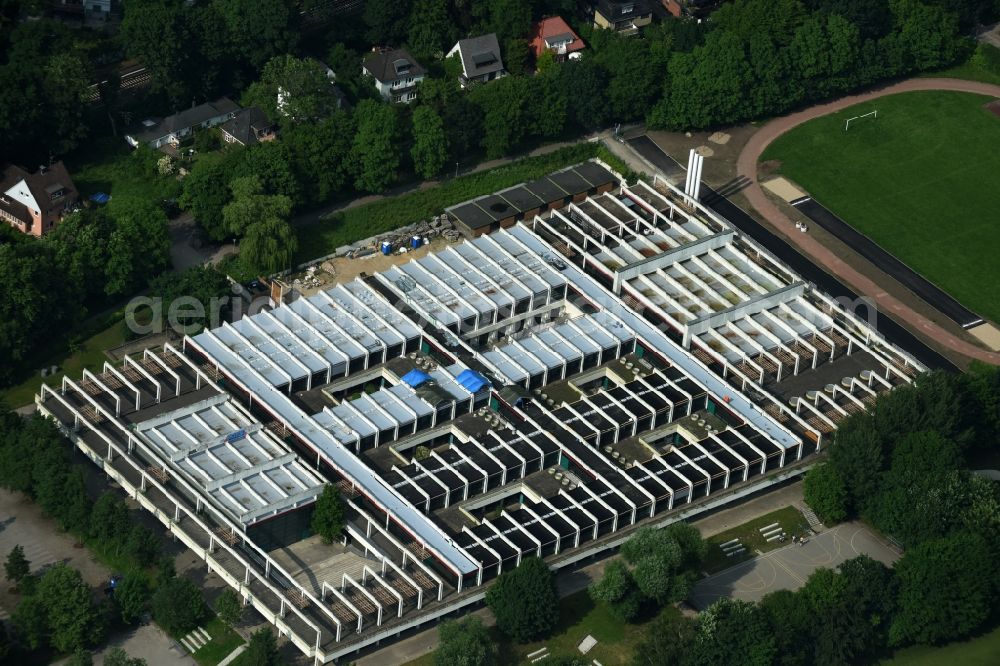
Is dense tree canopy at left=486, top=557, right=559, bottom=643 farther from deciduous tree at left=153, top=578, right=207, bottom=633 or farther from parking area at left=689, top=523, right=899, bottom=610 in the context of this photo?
deciduous tree at left=153, top=578, right=207, bottom=633

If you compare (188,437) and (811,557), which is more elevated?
(188,437)

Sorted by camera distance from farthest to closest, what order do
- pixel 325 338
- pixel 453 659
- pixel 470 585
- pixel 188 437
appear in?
pixel 325 338, pixel 188 437, pixel 470 585, pixel 453 659

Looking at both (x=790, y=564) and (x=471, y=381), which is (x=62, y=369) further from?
(x=790, y=564)

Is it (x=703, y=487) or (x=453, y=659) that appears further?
(x=703, y=487)

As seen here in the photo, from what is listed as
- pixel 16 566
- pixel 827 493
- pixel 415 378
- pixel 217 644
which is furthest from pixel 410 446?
pixel 827 493

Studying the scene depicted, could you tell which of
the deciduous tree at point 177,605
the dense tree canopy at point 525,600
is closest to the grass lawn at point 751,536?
the dense tree canopy at point 525,600

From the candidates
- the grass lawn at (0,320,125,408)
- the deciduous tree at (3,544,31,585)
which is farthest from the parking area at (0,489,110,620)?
the grass lawn at (0,320,125,408)

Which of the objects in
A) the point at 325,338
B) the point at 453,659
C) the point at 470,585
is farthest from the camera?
the point at 325,338

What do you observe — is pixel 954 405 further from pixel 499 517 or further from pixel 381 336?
pixel 381 336

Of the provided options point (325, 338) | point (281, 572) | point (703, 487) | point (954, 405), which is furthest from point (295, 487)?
point (954, 405)
